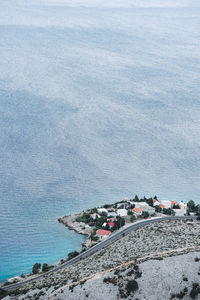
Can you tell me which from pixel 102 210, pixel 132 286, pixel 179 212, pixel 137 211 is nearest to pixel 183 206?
pixel 179 212

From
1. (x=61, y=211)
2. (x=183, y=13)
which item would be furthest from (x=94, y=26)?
(x=61, y=211)

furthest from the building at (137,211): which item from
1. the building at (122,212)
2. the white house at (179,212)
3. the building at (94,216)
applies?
the building at (94,216)

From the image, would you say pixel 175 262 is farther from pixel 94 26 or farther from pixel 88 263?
pixel 94 26

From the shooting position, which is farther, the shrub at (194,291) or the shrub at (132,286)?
the shrub at (132,286)

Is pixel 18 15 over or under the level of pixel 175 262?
over

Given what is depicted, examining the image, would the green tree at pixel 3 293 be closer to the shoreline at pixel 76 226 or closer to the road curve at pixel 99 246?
the road curve at pixel 99 246

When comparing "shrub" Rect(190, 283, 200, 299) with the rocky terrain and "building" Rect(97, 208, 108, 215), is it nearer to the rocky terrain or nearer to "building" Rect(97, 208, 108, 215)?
the rocky terrain

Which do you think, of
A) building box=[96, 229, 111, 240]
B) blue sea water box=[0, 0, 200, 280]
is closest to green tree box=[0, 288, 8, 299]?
blue sea water box=[0, 0, 200, 280]

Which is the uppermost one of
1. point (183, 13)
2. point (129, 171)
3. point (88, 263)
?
point (183, 13)
